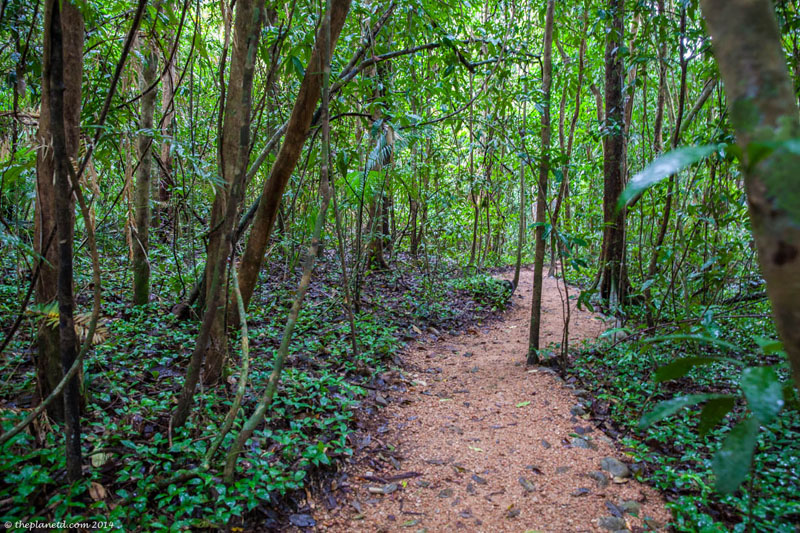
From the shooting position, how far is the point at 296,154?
370 cm

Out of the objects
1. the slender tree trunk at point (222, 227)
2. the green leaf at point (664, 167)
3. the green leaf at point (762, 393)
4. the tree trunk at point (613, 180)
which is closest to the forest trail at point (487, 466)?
the slender tree trunk at point (222, 227)

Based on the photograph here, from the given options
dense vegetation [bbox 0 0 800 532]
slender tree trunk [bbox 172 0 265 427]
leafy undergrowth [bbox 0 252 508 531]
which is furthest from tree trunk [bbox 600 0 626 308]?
slender tree trunk [bbox 172 0 265 427]

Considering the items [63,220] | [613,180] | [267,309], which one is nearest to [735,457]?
[63,220]

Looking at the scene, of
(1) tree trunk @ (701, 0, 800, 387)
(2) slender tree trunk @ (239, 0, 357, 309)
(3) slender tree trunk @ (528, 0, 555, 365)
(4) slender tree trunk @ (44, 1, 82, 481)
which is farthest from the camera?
(3) slender tree trunk @ (528, 0, 555, 365)

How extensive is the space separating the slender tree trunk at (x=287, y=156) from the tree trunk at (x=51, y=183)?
4.99ft

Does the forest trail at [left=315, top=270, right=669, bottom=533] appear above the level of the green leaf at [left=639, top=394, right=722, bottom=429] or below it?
below

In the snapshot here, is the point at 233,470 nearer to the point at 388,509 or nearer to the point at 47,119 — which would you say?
the point at 388,509

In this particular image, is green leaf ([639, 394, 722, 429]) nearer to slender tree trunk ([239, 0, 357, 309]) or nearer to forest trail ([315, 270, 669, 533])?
forest trail ([315, 270, 669, 533])

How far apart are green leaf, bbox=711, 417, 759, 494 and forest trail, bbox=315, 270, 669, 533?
5.72ft

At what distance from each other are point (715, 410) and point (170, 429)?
8.69ft

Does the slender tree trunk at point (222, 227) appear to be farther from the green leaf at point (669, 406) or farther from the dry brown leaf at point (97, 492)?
the green leaf at point (669, 406)

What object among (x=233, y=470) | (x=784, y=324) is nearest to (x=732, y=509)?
(x=784, y=324)

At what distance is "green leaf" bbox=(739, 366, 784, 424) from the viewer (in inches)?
33.2

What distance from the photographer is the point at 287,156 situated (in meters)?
3.66
